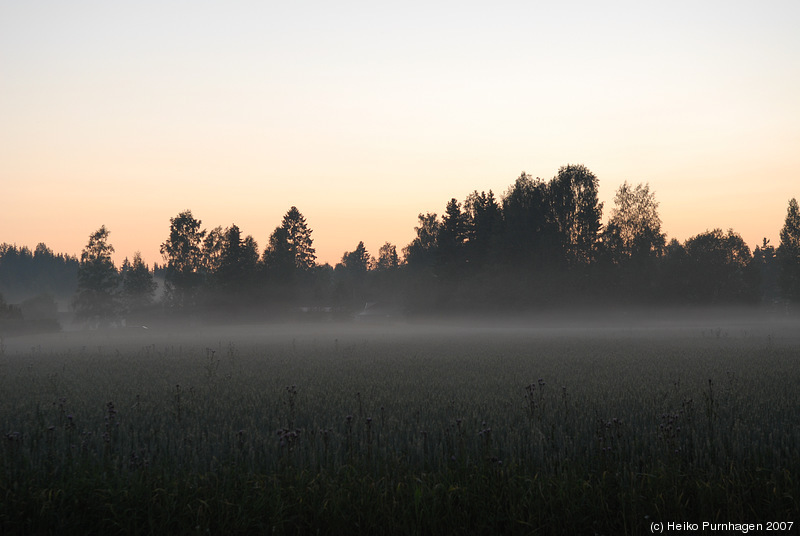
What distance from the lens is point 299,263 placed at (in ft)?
381

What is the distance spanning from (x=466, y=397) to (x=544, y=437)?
4.08m

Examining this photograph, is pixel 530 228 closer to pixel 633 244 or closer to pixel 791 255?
pixel 633 244

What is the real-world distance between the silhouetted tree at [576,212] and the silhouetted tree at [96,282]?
63008mm

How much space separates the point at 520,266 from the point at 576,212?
10332 mm

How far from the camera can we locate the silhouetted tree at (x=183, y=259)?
3273 inches

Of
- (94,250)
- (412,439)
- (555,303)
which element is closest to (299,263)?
(94,250)

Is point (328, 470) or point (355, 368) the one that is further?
point (355, 368)

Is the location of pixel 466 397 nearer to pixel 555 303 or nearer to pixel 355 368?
pixel 355 368

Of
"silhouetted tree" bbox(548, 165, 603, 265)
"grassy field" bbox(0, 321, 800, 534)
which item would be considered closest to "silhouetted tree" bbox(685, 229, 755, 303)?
"silhouetted tree" bbox(548, 165, 603, 265)

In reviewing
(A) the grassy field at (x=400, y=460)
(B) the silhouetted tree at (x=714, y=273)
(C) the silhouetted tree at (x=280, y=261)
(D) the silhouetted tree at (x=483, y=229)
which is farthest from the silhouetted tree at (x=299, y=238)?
(A) the grassy field at (x=400, y=460)

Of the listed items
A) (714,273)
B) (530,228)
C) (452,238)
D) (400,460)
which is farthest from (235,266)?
(400,460)

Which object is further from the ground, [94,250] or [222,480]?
[94,250]

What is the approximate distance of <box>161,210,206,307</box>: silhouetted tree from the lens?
83125mm

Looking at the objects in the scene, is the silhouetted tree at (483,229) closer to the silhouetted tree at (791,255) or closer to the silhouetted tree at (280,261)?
the silhouetted tree at (280,261)
